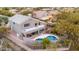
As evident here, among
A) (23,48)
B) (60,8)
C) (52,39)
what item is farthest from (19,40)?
(60,8)

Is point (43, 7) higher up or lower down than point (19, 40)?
higher up

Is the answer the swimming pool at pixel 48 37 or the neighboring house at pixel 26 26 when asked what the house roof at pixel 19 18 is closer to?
the neighboring house at pixel 26 26

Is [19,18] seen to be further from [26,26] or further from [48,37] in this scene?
[48,37]

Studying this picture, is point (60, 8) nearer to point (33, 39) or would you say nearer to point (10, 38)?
point (33, 39)

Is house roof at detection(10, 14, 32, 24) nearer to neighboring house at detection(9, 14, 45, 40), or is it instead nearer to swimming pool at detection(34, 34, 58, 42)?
neighboring house at detection(9, 14, 45, 40)

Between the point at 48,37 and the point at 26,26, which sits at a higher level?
the point at 26,26

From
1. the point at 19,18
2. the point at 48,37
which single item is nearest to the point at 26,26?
the point at 19,18

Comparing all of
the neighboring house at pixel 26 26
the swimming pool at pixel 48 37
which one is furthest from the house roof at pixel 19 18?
the swimming pool at pixel 48 37
